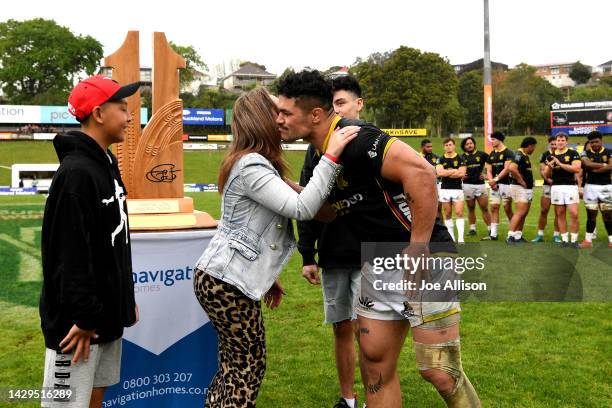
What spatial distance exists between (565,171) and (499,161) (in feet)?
5.68

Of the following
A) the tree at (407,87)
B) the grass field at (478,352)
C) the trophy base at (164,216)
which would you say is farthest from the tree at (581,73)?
the trophy base at (164,216)

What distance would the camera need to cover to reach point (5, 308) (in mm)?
6367

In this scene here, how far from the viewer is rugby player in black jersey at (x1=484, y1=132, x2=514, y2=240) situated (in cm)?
1144

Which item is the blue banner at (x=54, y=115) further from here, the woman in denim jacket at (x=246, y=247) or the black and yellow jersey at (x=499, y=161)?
the woman in denim jacket at (x=246, y=247)

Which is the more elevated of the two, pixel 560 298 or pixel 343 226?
pixel 343 226

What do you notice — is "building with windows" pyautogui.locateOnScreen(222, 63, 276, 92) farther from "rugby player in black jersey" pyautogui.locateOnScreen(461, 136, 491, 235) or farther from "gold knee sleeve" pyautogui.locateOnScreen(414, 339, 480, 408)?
"gold knee sleeve" pyautogui.locateOnScreen(414, 339, 480, 408)

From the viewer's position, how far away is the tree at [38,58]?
69.6 meters

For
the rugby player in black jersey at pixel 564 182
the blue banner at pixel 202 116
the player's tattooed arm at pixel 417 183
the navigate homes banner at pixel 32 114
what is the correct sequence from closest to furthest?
the player's tattooed arm at pixel 417 183 → the rugby player in black jersey at pixel 564 182 → the navigate homes banner at pixel 32 114 → the blue banner at pixel 202 116

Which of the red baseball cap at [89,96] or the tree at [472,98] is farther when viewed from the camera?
the tree at [472,98]

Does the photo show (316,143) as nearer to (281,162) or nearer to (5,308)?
(281,162)

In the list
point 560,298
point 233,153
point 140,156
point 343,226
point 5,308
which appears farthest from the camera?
point 5,308

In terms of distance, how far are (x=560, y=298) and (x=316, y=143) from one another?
7.62 ft

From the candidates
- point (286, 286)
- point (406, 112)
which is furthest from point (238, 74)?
point (286, 286)

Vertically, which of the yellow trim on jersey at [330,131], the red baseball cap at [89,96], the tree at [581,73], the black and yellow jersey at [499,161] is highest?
the tree at [581,73]
